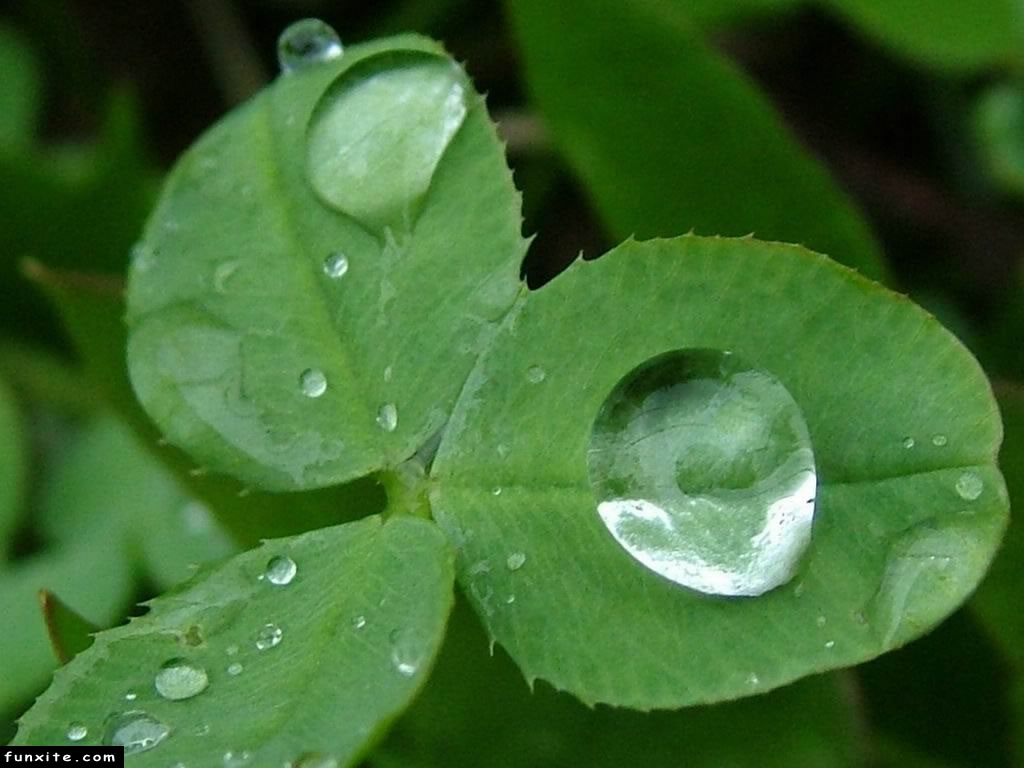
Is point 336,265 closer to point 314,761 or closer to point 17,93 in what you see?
point 314,761

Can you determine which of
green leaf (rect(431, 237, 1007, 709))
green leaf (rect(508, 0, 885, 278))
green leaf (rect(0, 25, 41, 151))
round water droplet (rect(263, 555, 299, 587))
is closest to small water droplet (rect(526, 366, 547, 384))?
green leaf (rect(431, 237, 1007, 709))

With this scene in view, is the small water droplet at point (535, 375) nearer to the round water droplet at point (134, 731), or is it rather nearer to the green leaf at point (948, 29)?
the round water droplet at point (134, 731)

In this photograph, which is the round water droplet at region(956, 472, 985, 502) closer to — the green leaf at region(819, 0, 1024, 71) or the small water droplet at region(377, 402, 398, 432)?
the small water droplet at region(377, 402, 398, 432)

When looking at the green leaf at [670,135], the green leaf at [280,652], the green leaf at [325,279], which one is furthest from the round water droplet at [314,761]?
the green leaf at [670,135]

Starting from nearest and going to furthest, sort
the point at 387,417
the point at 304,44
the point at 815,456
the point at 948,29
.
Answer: the point at 815,456
the point at 387,417
the point at 304,44
the point at 948,29

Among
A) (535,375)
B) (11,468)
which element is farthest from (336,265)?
(11,468)

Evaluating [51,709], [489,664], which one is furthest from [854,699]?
[51,709]
